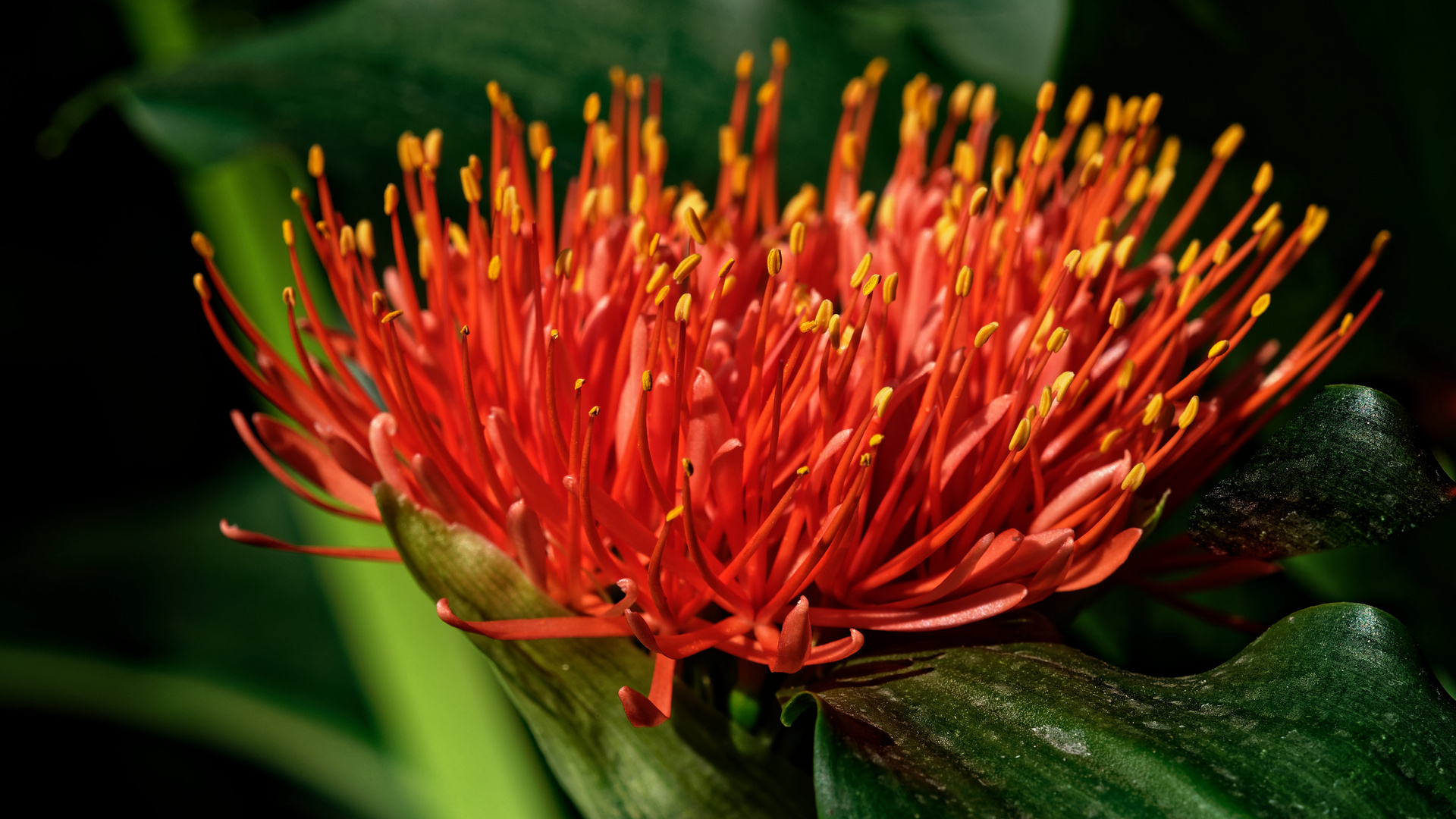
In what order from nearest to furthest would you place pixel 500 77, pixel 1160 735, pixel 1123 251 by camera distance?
pixel 1160 735
pixel 1123 251
pixel 500 77

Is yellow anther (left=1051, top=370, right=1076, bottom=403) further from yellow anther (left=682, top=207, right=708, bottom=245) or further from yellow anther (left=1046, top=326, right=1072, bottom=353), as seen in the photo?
yellow anther (left=682, top=207, right=708, bottom=245)

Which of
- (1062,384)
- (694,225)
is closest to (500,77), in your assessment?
(694,225)

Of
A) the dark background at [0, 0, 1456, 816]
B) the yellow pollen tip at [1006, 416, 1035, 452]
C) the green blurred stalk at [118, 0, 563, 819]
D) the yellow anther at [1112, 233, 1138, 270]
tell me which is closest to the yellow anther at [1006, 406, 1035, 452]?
the yellow pollen tip at [1006, 416, 1035, 452]

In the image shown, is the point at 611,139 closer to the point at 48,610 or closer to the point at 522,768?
the point at 522,768

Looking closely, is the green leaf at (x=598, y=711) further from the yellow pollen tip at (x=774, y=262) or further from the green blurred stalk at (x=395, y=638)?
the green blurred stalk at (x=395, y=638)

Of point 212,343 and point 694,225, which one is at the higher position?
point 212,343

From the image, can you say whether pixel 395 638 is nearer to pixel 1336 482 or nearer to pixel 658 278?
pixel 658 278
